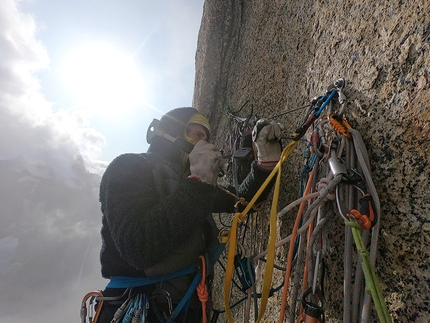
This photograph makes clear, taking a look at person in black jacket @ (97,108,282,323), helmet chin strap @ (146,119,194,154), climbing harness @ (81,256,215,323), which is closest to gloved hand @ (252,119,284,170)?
person in black jacket @ (97,108,282,323)

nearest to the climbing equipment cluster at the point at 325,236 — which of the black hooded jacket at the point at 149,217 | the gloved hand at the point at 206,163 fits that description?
the black hooded jacket at the point at 149,217

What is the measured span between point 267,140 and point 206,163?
0.52 meters

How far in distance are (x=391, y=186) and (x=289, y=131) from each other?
1.11 metres

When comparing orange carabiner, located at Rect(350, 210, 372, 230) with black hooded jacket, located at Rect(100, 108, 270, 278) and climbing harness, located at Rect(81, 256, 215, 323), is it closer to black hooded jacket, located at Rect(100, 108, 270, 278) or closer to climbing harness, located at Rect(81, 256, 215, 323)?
black hooded jacket, located at Rect(100, 108, 270, 278)

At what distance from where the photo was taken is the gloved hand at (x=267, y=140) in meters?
1.66

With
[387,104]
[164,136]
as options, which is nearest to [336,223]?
[387,104]

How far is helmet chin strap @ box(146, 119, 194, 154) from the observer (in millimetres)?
1783

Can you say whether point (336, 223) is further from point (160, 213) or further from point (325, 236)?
point (160, 213)

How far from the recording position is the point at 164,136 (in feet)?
6.15

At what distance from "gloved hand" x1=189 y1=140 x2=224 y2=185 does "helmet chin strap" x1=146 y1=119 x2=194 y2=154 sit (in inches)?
5.7

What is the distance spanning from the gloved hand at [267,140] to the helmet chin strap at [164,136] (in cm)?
52

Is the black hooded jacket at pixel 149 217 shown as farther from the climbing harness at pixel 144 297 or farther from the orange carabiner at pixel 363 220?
the orange carabiner at pixel 363 220

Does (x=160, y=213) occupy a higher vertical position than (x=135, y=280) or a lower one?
higher

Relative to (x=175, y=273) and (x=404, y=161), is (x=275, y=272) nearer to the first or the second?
(x=175, y=273)
